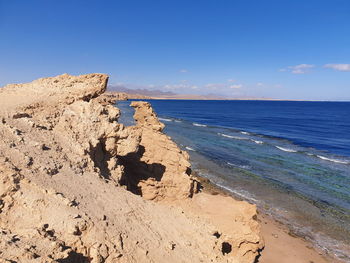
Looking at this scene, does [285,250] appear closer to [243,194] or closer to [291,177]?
[243,194]

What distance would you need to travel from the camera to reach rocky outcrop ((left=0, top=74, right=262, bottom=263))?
17.9 ft

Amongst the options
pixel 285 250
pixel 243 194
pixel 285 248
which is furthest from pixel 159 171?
pixel 243 194

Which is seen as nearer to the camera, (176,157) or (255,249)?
(255,249)

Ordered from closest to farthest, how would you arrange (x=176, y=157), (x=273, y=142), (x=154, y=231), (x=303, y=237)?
(x=154, y=231) → (x=176, y=157) → (x=303, y=237) → (x=273, y=142)

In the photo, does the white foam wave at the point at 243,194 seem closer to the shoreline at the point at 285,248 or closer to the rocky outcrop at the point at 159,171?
the shoreline at the point at 285,248

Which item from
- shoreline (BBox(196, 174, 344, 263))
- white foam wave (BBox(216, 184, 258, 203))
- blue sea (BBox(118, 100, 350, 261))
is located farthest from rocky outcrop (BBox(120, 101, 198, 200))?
white foam wave (BBox(216, 184, 258, 203))

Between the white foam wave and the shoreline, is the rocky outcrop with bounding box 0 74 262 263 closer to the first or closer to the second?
the shoreline

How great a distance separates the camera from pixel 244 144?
45969mm

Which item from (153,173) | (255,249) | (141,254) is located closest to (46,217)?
(141,254)

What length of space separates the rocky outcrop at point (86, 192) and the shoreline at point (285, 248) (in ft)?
17.0

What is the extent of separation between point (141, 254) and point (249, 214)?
6.73 m

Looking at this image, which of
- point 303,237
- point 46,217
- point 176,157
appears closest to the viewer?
point 46,217

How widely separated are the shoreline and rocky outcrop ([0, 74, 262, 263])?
17.0ft

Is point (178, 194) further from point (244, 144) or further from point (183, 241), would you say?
point (244, 144)
